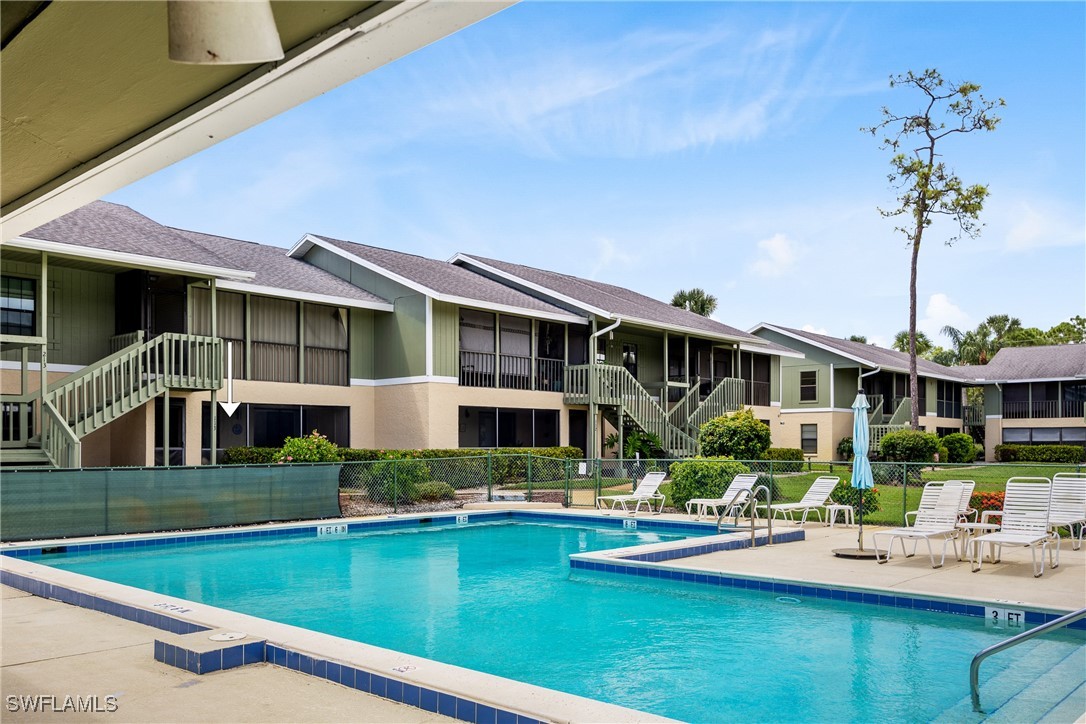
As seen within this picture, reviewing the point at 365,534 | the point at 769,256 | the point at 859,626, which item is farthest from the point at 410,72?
the point at 769,256

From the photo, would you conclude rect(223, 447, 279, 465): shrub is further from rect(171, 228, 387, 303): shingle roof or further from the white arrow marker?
rect(171, 228, 387, 303): shingle roof

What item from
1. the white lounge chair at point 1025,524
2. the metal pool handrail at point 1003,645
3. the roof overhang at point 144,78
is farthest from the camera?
the white lounge chair at point 1025,524

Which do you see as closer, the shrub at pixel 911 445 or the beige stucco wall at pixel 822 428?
the shrub at pixel 911 445

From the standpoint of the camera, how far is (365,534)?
A: 16859mm

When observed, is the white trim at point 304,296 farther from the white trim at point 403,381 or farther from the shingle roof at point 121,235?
the white trim at point 403,381

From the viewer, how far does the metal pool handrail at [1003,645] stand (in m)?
5.03

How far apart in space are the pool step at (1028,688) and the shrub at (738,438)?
1723cm

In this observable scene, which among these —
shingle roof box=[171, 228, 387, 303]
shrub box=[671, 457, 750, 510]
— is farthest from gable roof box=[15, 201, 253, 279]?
shrub box=[671, 457, 750, 510]

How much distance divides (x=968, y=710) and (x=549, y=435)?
21.8 meters

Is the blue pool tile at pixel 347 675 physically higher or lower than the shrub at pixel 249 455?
lower

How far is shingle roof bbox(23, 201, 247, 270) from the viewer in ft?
57.7

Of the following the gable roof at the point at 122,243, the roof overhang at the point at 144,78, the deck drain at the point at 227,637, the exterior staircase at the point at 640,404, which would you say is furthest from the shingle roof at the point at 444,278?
the roof overhang at the point at 144,78

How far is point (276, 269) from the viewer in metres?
24.1

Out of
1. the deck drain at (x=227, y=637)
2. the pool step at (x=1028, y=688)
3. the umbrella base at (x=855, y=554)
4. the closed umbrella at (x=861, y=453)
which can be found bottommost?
the umbrella base at (x=855, y=554)
